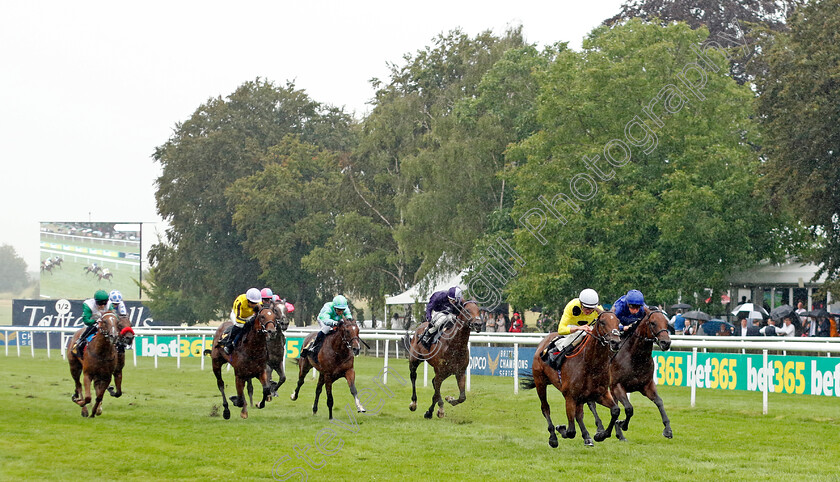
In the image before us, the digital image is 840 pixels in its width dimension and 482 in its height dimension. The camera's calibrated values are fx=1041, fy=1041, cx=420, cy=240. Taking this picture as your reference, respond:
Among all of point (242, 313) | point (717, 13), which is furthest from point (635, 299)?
point (717, 13)

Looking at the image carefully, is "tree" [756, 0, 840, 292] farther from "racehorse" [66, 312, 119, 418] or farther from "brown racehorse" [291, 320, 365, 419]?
"racehorse" [66, 312, 119, 418]

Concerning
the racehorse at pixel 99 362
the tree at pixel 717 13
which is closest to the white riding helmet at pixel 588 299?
the racehorse at pixel 99 362

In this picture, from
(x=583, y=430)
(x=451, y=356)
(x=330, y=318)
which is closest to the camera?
(x=583, y=430)

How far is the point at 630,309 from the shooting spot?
10.7 metres

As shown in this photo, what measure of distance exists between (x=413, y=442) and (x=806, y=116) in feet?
50.7

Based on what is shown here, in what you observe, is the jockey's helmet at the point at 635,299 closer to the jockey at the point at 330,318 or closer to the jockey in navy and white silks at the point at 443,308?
the jockey in navy and white silks at the point at 443,308

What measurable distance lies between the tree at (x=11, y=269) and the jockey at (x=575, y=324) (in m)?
99.4

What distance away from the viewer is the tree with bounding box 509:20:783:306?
26.9 metres

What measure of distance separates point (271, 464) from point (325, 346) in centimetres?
460

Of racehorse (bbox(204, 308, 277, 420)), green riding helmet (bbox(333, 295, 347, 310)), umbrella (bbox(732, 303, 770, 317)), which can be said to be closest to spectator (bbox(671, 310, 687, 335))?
umbrella (bbox(732, 303, 770, 317))

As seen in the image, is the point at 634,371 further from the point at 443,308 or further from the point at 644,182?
the point at 644,182

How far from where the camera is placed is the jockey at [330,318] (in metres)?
13.9

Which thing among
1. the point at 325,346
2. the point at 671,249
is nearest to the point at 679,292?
the point at 671,249

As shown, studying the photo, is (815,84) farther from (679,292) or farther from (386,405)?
(386,405)
